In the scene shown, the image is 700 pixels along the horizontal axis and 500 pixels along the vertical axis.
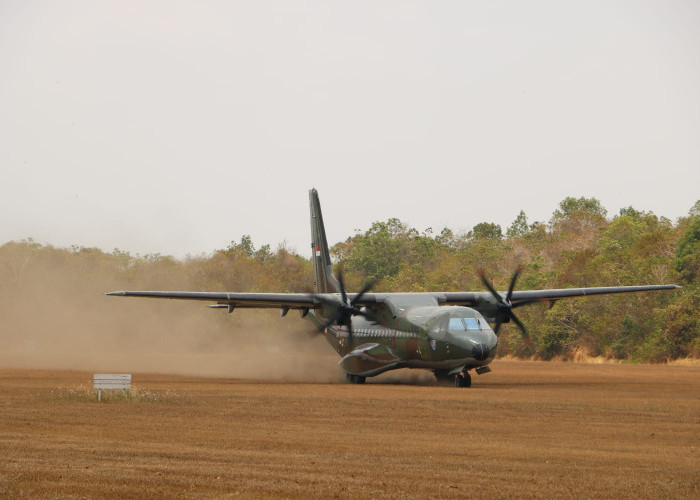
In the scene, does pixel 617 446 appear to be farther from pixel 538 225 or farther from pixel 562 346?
pixel 538 225

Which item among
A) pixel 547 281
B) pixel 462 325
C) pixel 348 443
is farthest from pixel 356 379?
pixel 547 281

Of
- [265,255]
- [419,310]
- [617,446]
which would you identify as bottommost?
[617,446]

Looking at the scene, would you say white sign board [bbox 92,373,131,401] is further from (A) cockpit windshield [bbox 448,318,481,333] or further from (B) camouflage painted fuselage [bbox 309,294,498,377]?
(A) cockpit windshield [bbox 448,318,481,333]

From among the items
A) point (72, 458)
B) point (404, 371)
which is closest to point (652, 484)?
point (72, 458)

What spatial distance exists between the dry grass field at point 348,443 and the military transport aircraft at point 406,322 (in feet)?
10.7

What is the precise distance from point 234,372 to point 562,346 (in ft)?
114

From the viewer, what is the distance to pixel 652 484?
14.4 meters

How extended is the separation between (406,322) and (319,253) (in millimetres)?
10715

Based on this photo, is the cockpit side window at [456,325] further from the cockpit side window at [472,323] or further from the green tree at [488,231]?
the green tree at [488,231]

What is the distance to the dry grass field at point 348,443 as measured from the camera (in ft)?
46.2

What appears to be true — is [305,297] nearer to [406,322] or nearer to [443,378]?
[406,322]

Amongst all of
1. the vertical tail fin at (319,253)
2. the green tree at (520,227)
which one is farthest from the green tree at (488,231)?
the vertical tail fin at (319,253)

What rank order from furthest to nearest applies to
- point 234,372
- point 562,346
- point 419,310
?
point 562,346 → point 234,372 → point 419,310

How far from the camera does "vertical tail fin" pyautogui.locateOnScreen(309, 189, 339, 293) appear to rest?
158 feet
